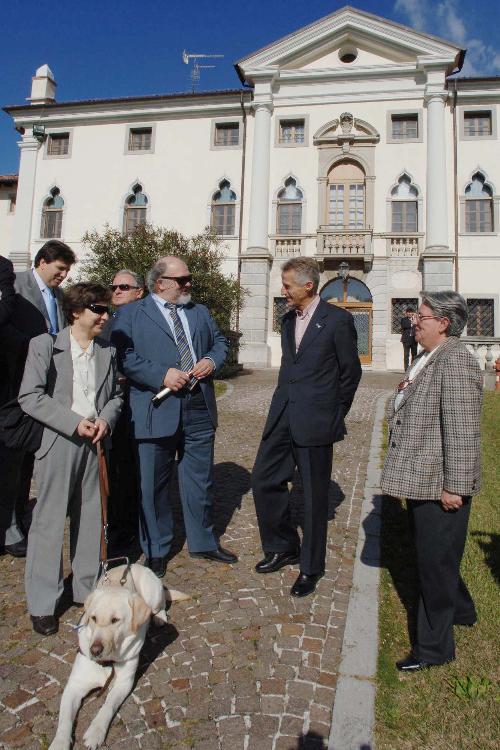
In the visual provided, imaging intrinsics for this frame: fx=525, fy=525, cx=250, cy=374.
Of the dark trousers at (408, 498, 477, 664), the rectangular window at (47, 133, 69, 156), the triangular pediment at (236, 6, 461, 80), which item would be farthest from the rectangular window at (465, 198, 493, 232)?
the dark trousers at (408, 498, 477, 664)

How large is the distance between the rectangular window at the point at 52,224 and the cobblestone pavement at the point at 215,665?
24.6 metres

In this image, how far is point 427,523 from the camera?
2.85 m

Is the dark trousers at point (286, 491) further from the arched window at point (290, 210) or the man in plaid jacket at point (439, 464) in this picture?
the arched window at point (290, 210)

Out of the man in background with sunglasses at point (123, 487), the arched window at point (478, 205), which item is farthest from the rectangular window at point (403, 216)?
the man in background with sunglasses at point (123, 487)

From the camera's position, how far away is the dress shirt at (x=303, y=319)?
3828mm

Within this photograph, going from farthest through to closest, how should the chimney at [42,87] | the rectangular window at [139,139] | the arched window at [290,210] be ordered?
the chimney at [42,87]
the rectangular window at [139,139]
the arched window at [290,210]

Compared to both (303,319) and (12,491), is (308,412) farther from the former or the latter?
(12,491)

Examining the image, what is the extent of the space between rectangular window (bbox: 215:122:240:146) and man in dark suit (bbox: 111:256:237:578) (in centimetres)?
2242

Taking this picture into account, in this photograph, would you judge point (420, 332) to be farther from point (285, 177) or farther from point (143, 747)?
point (285, 177)

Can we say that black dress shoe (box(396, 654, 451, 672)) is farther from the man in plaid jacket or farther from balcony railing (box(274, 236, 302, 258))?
balcony railing (box(274, 236, 302, 258))

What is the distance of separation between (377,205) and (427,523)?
21564 mm

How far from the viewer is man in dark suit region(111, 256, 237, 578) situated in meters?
3.77

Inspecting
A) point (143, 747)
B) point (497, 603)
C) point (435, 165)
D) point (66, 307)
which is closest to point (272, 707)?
point (143, 747)

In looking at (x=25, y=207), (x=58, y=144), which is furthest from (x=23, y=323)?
(x=58, y=144)
